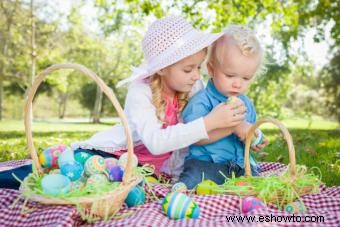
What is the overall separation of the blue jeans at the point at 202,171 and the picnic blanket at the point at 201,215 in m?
0.49

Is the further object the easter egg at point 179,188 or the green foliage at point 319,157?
the green foliage at point 319,157

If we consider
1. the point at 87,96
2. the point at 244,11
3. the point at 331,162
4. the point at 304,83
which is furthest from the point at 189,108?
the point at 304,83

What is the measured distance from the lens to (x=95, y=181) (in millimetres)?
2393

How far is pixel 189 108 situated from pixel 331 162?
85.8 inches

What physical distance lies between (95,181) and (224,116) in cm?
89

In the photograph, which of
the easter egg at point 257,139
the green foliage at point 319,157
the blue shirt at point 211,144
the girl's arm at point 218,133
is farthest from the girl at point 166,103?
the green foliage at point 319,157

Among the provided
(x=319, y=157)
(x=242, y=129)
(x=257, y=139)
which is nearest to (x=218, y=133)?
(x=242, y=129)

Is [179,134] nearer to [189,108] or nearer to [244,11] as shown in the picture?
[189,108]

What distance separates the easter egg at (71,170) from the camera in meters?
2.51

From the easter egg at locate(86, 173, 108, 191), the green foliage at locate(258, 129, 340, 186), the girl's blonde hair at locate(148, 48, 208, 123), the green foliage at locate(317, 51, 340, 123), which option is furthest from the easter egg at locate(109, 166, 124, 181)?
the green foliage at locate(317, 51, 340, 123)

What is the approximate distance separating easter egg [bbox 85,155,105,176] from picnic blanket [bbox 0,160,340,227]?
0.26 m

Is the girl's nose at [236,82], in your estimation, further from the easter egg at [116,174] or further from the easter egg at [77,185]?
the easter egg at [77,185]

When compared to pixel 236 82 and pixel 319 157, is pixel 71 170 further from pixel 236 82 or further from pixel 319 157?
pixel 319 157

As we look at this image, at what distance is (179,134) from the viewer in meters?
2.90
